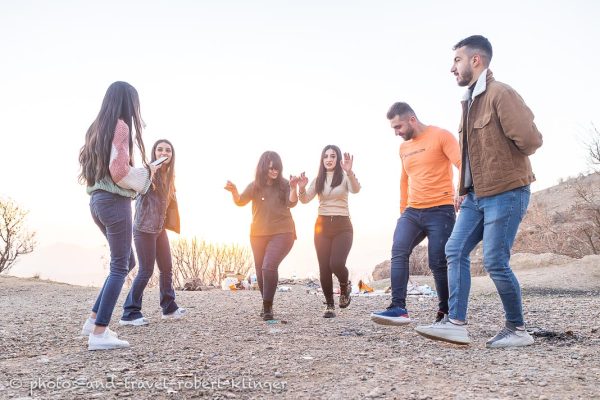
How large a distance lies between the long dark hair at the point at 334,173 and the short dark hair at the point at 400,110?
1.42 meters

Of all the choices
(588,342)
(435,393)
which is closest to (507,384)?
(435,393)

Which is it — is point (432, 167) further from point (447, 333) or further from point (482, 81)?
point (447, 333)

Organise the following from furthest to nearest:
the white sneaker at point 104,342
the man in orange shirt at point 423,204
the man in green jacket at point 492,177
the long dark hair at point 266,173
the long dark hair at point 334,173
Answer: the long dark hair at point 334,173 < the long dark hair at point 266,173 < the man in orange shirt at point 423,204 < the white sneaker at point 104,342 < the man in green jacket at point 492,177

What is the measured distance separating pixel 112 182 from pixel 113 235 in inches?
17.2

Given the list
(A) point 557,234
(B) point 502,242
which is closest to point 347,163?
(B) point 502,242

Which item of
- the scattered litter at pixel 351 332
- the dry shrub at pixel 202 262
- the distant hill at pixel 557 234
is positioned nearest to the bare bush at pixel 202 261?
the dry shrub at pixel 202 262

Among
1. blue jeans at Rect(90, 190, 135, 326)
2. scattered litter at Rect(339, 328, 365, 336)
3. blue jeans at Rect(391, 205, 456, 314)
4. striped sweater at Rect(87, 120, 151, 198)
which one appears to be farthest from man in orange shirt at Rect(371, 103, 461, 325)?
striped sweater at Rect(87, 120, 151, 198)

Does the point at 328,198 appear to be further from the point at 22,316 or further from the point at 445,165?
the point at 22,316

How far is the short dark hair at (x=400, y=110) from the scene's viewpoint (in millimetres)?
5176

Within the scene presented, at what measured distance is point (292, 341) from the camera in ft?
14.7

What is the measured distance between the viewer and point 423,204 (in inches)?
199

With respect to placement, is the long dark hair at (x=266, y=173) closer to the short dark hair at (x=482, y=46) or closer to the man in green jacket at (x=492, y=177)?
the man in green jacket at (x=492, y=177)

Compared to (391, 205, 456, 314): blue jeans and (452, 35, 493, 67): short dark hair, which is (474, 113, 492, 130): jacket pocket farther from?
(391, 205, 456, 314): blue jeans

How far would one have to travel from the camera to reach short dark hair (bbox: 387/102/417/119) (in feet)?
17.0
